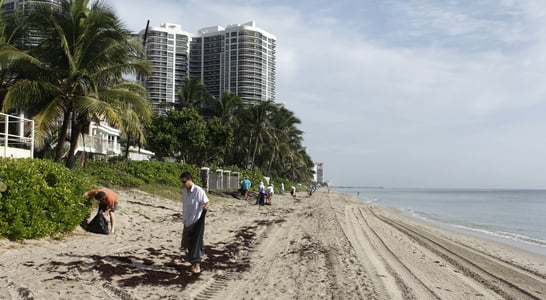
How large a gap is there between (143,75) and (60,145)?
12.3 ft

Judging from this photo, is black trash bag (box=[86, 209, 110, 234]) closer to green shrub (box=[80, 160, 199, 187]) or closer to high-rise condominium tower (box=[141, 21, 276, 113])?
green shrub (box=[80, 160, 199, 187])

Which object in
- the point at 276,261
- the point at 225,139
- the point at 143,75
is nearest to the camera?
the point at 276,261

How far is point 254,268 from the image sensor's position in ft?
22.9

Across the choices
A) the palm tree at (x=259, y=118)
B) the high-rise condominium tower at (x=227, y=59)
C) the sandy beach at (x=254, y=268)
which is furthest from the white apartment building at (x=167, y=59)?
the sandy beach at (x=254, y=268)

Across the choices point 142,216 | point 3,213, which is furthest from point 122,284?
point 142,216

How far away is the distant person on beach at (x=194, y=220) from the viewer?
20.4 feet

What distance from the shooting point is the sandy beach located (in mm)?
5338

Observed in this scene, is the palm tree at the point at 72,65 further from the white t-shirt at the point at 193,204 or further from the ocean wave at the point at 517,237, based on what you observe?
the ocean wave at the point at 517,237

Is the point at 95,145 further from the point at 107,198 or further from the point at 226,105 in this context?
the point at 107,198

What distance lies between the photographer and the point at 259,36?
6119 centimetres

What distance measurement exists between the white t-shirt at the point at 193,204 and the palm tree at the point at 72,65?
26.9ft

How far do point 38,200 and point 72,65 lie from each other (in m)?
7.05

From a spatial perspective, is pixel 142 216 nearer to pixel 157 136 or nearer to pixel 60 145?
pixel 60 145

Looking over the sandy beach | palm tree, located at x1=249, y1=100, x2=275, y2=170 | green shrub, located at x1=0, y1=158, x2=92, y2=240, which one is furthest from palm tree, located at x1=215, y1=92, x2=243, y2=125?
green shrub, located at x1=0, y1=158, x2=92, y2=240
